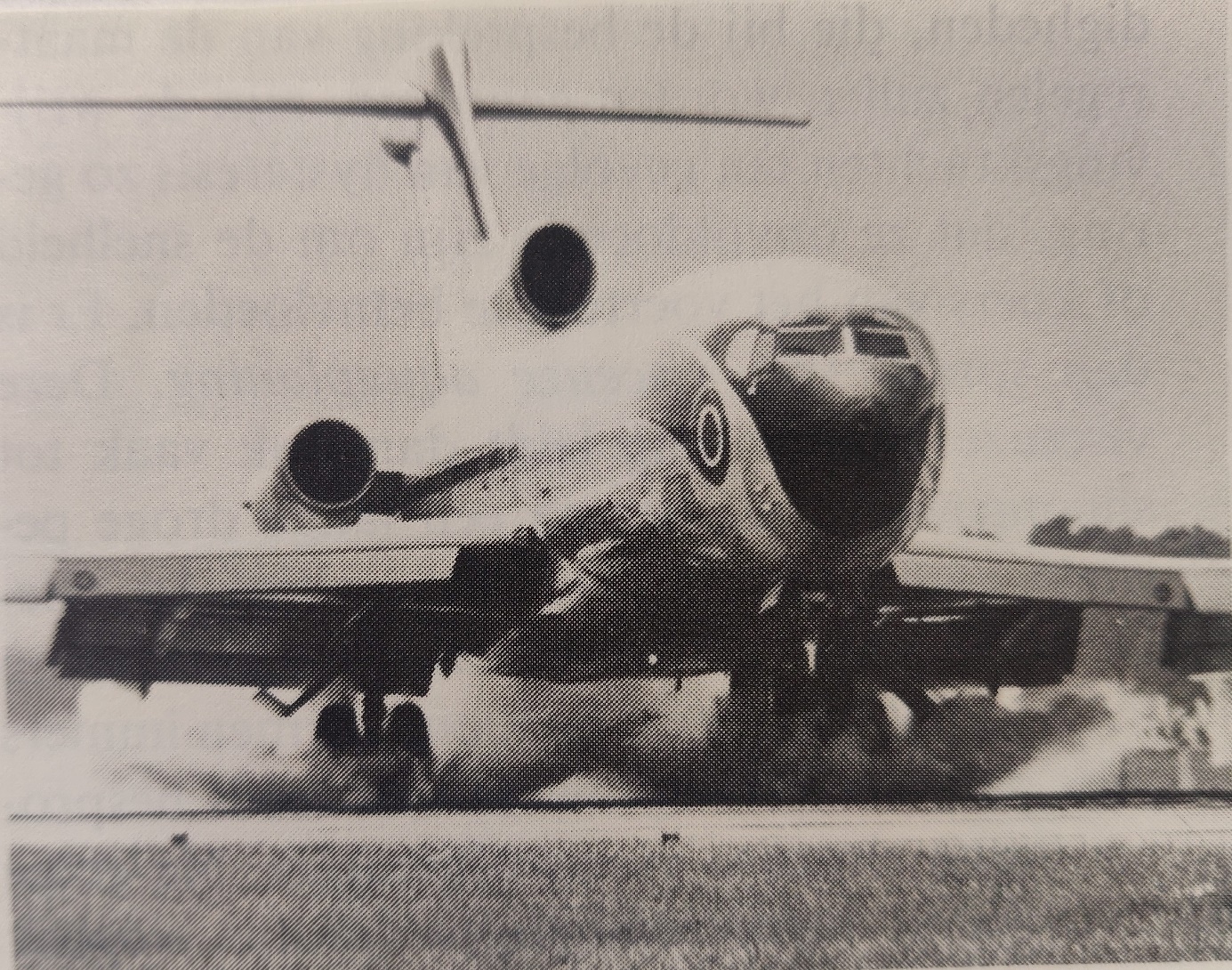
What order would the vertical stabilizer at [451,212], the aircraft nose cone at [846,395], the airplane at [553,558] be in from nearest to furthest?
the aircraft nose cone at [846,395] < the airplane at [553,558] < the vertical stabilizer at [451,212]

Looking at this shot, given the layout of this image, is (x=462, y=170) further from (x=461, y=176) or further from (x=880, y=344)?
(x=880, y=344)

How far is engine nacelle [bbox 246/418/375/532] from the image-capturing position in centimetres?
342

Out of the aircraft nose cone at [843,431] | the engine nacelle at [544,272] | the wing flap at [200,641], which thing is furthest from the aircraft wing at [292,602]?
the aircraft nose cone at [843,431]

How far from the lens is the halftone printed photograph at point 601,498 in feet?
10.8

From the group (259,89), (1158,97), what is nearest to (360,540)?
(259,89)

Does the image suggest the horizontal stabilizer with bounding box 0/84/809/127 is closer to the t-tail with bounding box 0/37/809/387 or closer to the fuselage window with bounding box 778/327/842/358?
the t-tail with bounding box 0/37/809/387

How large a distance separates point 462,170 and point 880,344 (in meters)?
1.45

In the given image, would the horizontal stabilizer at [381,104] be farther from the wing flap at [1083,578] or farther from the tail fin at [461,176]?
the wing flap at [1083,578]

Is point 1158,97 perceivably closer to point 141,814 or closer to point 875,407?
point 875,407

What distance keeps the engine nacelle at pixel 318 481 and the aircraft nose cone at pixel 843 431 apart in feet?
4.06

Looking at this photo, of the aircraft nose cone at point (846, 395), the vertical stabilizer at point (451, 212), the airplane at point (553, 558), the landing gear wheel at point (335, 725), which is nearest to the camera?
the aircraft nose cone at point (846, 395)

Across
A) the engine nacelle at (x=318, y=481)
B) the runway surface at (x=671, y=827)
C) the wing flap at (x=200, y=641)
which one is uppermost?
the engine nacelle at (x=318, y=481)

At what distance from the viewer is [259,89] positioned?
10.9 feet

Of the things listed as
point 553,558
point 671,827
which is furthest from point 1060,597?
point 553,558
